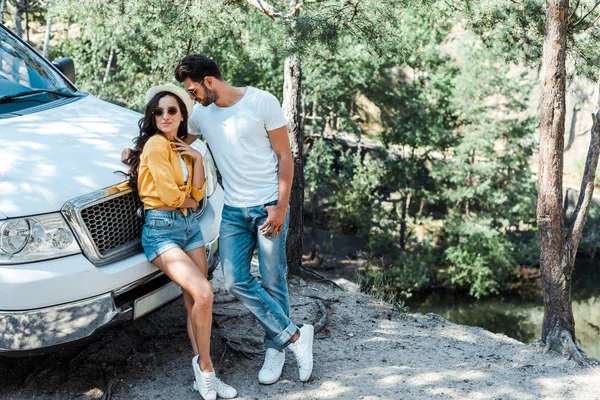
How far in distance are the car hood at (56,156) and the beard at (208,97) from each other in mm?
560

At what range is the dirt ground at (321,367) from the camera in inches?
160

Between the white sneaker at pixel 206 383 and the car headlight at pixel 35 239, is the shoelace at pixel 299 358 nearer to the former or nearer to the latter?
the white sneaker at pixel 206 383

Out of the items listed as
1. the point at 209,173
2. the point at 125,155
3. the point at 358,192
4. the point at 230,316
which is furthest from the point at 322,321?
the point at 358,192

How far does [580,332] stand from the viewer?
16.0 meters

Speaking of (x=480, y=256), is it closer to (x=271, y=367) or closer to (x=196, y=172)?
(x=271, y=367)

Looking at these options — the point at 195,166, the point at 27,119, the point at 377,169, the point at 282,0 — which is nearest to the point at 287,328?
the point at 195,166

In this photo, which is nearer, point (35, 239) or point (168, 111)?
point (35, 239)

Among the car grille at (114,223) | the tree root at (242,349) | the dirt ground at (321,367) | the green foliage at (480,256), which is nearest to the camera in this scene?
the car grille at (114,223)

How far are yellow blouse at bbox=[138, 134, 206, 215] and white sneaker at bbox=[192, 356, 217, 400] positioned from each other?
3.21 feet

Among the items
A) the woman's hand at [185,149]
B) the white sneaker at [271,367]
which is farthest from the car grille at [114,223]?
the white sneaker at [271,367]

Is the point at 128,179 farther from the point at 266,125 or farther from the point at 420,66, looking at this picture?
the point at 420,66

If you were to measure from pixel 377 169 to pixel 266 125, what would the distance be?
16.7 m

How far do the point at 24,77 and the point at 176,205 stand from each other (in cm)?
184

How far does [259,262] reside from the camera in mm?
4027
